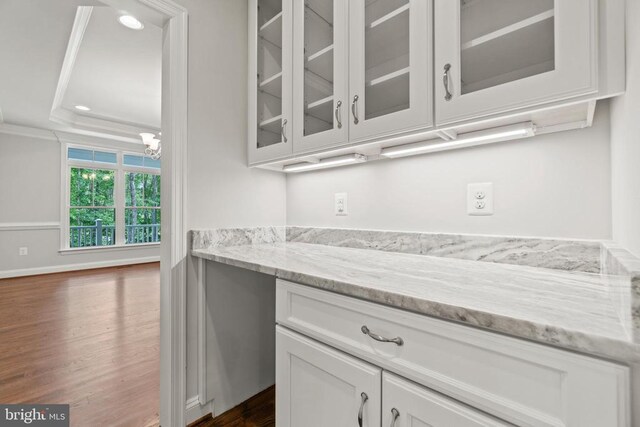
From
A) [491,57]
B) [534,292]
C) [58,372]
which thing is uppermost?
[491,57]

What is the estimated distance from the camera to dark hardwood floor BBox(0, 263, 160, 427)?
1.62 m

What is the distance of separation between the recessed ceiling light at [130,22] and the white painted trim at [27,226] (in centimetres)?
423

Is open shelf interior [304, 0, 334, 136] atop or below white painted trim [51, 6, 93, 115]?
below

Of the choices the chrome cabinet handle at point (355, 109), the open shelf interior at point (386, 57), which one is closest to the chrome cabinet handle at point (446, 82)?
the open shelf interior at point (386, 57)

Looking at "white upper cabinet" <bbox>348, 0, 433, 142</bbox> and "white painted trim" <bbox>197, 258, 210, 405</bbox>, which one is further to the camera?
"white painted trim" <bbox>197, 258, 210, 405</bbox>

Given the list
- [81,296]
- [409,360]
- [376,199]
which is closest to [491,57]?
[376,199]

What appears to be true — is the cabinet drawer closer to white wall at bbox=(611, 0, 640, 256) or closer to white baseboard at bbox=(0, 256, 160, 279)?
white wall at bbox=(611, 0, 640, 256)

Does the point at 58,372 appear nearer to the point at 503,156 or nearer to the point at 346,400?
the point at 346,400

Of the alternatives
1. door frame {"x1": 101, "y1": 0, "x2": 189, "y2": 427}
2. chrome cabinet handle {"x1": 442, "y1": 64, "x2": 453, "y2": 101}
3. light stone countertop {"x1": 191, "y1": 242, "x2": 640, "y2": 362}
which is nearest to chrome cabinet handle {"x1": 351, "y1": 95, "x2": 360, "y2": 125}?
chrome cabinet handle {"x1": 442, "y1": 64, "x2": 453, "y2": 101}

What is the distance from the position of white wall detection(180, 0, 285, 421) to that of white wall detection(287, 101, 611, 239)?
56 cm

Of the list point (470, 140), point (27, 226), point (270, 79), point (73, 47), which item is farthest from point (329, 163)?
point (27, 226)

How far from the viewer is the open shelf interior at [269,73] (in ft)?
4.89

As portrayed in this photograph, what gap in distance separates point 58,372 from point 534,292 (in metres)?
2.64

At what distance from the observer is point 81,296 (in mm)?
3658
